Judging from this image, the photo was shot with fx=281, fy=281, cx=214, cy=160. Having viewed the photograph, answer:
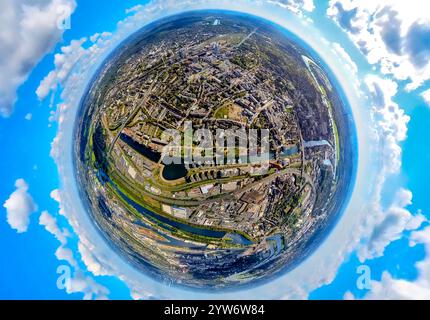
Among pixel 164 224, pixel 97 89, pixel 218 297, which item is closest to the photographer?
pixel 164 224

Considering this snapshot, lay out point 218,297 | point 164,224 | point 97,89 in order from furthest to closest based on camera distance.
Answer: point 218,297, point 97,89, point 164,224

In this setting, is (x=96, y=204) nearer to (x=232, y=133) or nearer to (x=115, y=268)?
(x=115, y=268)

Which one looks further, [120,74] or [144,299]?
[144,299]

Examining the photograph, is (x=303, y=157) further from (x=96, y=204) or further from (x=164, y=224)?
(x=96, y=204)

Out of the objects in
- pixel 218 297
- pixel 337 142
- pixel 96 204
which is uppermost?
pixel 337 142

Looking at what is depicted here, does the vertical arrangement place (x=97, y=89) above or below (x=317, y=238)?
above

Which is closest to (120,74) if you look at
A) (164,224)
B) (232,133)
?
(232,133)

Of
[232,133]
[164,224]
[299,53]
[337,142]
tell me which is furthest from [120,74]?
[337,142]
